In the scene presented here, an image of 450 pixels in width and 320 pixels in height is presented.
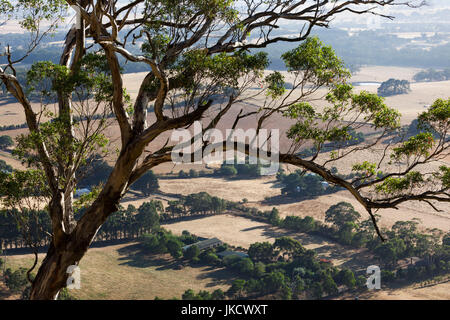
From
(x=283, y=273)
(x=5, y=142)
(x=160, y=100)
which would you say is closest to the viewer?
(x=160, y=100)

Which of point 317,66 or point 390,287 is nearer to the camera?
point 317,66

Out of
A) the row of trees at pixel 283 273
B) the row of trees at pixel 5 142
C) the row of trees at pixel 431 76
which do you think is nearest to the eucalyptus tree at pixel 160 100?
the row of trees at pixel 283 273

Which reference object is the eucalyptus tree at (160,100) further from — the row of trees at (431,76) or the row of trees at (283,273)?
the row of trees at (431,76)

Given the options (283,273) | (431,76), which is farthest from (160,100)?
(431,76)

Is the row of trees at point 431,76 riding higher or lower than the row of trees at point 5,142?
higher

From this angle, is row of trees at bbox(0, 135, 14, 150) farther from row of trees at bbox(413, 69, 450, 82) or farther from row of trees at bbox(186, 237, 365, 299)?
row of trees at bbox(413, 69, 450, 82)

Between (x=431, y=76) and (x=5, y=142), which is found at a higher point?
(x=431, y=76)

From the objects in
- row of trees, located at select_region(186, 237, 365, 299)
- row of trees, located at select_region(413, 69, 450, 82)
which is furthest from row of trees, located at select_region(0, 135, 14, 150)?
row of trees, located at select_region(413, 69, 450, 82)

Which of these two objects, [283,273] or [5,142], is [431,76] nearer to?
[5,142]

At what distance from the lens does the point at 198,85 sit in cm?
783

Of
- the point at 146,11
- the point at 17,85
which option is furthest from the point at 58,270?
the point at 146,11

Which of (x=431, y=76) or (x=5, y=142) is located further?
(x=431, y=76)

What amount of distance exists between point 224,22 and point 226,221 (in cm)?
2722
